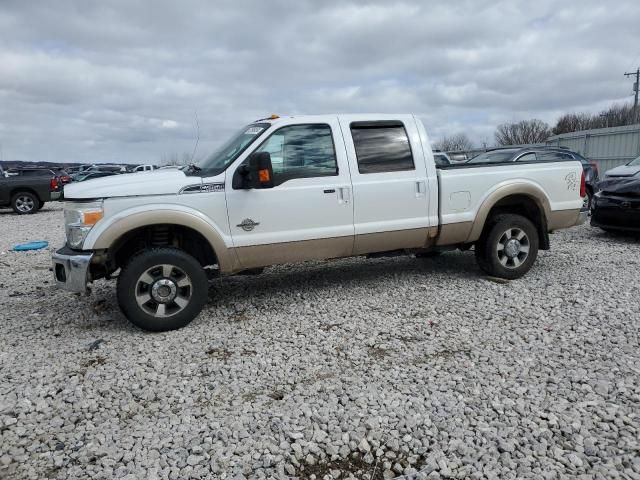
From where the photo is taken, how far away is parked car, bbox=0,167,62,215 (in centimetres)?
1633

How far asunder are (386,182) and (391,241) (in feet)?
2.19

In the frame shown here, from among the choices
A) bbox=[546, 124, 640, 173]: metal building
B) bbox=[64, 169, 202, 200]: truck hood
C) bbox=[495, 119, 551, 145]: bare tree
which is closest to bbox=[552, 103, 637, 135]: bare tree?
bbox=[495, 119, 551, 145]: bare tree

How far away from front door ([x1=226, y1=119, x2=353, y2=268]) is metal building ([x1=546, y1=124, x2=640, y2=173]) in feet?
56.3

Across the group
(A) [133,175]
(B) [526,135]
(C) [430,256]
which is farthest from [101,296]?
(B) [526,135]

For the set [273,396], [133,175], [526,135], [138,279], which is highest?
[526,135]

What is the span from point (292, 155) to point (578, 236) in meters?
6.78

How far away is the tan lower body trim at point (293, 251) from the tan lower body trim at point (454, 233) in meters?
1.17

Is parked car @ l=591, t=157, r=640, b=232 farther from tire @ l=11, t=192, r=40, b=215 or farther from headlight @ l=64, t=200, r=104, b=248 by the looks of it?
tire @ l=11, t=192, r=40, b=215

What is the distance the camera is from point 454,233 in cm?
570

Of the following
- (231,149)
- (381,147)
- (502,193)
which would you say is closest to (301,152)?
(231,149)

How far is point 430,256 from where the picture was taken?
736 centimetres

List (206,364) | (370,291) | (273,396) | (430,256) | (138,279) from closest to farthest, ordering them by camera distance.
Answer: (273,396) → (206,364) → (138,279) → (370,291) → (430,256)

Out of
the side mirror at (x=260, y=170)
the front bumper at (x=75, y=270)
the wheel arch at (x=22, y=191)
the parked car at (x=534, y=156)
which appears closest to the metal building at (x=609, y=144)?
the parked car at (x=534, y=156)

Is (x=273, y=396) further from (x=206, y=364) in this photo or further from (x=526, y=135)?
(x=526, y=135)
